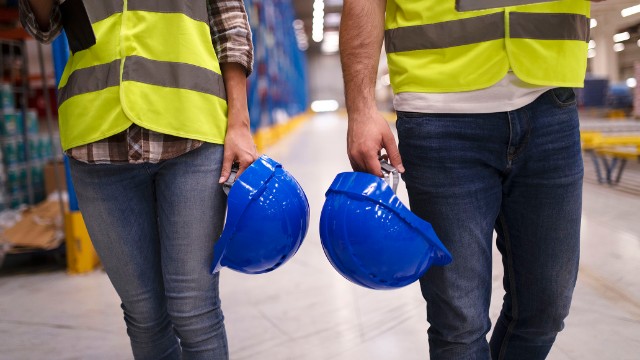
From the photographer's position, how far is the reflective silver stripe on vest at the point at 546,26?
0.99 m

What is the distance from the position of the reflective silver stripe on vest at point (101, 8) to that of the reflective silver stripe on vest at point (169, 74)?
111 millimetres

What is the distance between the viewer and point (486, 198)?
1.06 m

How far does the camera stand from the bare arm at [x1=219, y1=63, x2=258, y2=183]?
1.13 m

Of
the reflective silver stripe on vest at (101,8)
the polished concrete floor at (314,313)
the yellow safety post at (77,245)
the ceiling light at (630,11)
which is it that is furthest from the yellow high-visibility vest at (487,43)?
the yellow safety post at (77,245)

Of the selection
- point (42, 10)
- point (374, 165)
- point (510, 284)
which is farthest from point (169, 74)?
point (510, 284)

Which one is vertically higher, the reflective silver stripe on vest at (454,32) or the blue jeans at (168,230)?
the reflective silver stripe on vest at (454,32)

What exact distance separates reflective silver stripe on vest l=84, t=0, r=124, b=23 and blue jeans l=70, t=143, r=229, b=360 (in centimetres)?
31

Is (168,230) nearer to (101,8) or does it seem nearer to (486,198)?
(101,8)

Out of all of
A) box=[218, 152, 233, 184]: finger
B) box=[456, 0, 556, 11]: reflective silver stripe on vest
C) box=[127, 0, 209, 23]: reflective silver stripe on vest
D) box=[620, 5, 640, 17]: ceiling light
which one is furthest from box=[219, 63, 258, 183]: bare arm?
box=[620, 5, 640, 17]: ceiling light

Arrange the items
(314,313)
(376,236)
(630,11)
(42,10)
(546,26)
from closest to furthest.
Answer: (376,236)
(546,26)
(42,10)
(630,11)
(314,313)

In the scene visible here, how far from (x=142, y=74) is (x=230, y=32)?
222 millimetres

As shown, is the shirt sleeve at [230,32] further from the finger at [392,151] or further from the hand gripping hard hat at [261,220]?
the finger at [392,151]

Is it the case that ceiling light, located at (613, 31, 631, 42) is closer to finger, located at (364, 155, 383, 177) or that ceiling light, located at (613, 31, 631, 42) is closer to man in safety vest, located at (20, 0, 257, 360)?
finger, located at (364, 155, 383, 177)

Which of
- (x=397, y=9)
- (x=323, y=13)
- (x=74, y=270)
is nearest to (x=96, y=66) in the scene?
(x=397, y=9)
